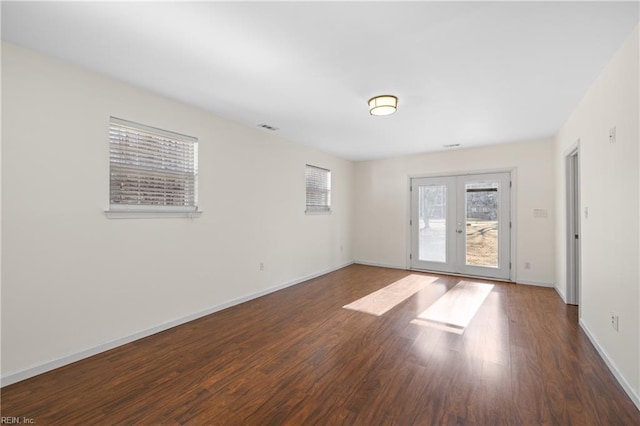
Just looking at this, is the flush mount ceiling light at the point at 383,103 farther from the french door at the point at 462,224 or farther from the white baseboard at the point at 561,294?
the white baseboard at the point at 561,294

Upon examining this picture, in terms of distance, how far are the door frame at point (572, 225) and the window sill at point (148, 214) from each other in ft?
16.0

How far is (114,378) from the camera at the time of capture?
2221 millimetres

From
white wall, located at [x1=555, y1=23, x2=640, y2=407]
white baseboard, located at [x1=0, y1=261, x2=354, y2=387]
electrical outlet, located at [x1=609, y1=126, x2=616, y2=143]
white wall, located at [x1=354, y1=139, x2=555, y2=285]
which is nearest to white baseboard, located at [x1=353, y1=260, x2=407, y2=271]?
white wall, located at [x1=354, y1=139, x2=555, y2=285]

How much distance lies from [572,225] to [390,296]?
2.64 metres

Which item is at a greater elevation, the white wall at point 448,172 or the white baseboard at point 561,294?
the white wall at point 448,172

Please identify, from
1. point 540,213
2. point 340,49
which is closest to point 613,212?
point 340,49

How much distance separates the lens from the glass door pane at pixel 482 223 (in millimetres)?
5383

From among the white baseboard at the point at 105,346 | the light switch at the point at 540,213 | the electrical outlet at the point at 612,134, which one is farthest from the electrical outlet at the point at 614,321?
the white baseboard at the point at 105,346

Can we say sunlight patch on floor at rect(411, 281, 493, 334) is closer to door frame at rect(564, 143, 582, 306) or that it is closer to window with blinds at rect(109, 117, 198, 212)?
door frame at rect(564, 143, 582, 306)

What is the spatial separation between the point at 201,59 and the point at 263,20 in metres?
0.79

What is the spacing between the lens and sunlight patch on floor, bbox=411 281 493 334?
329cm

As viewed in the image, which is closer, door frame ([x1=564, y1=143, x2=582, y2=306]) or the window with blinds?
the window with blinds

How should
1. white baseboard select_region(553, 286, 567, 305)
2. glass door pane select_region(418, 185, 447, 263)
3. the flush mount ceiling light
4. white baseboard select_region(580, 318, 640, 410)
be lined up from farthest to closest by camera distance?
glass door pane select_region(418, 185, 447, 263), white baseboard select_region(553, 286, 567, 305), the flush mount ceiling light, white baseboard select_region(580, 318, 640, 410)

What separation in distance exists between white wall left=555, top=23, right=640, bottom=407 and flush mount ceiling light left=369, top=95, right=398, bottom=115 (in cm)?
174
